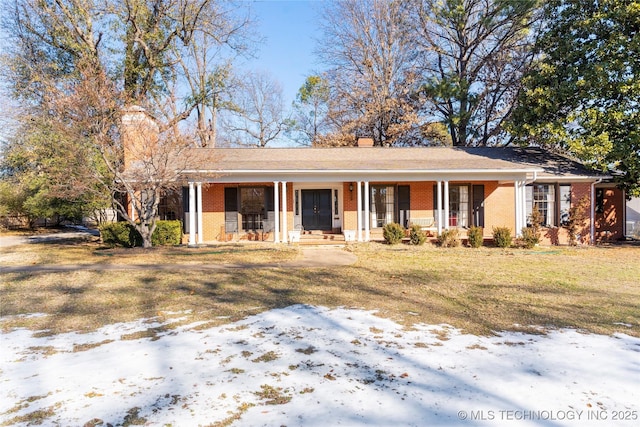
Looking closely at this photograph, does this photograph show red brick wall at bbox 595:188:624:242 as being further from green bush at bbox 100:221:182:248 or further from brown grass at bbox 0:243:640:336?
green bush at bbox 100:221:182:248

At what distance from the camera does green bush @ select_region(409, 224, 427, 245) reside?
45.1 feet

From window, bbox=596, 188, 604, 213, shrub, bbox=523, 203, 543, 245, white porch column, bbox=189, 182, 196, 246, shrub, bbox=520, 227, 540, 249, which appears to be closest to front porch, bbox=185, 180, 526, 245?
shrub, bbox=523, 203, 543, 245

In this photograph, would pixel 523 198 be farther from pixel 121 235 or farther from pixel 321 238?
pixel 121 235

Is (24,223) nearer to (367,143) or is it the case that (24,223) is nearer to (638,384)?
(367,143)

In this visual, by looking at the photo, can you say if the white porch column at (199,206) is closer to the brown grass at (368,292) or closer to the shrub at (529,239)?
the brown grass at (368,292)

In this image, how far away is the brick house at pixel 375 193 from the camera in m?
14.1

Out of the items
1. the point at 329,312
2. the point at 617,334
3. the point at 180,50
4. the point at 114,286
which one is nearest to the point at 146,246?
the point at 114,286

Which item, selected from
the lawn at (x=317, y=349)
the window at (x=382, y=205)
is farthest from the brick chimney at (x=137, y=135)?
the window at (x=382, y=205)

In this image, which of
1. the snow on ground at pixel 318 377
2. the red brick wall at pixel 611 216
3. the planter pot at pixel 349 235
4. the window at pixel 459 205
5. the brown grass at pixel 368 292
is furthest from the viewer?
the window at pixel 459 205

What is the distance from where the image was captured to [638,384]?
10.9 feet

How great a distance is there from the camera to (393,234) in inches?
539

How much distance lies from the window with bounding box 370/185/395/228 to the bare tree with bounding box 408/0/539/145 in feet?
29.6

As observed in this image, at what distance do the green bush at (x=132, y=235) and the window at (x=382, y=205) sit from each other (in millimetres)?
7953

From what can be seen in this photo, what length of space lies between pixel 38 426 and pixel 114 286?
4881 millimetres
